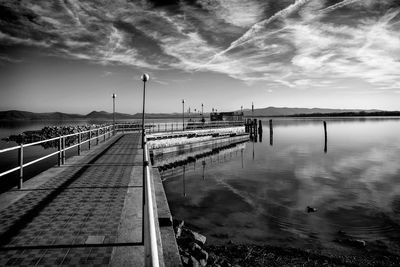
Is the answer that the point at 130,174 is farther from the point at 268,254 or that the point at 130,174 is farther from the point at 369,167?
the point at 369,167

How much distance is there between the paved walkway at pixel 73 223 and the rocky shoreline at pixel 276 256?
2.32m

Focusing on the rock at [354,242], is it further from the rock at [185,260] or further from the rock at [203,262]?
the rock at [185,260]

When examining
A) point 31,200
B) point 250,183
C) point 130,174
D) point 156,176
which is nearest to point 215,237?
point 156,176

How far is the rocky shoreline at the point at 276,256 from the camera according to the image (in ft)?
24.1

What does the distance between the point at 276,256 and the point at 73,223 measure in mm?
5954

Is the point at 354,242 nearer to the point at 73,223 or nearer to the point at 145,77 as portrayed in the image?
the point at 73,223

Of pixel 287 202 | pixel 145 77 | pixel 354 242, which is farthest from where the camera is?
pixel 145 77

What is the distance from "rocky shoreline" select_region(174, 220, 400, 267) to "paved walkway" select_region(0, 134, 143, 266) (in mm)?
2324

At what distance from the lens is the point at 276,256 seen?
7.80 metres

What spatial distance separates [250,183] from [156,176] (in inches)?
382

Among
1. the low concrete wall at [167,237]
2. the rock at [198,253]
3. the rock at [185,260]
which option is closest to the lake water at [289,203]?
the rock at [198,253]

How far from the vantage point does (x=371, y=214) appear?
1164 cm

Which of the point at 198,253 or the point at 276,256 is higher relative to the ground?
the point at 198,253

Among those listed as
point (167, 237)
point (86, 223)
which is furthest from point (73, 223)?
point (167, 237)
